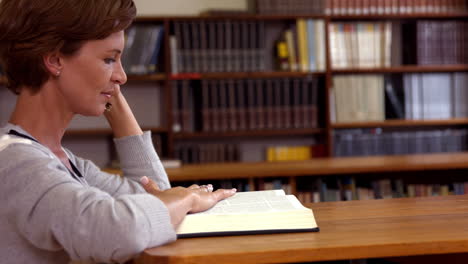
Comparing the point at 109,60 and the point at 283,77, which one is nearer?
the point at 109,60

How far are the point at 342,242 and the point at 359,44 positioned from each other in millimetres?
3137

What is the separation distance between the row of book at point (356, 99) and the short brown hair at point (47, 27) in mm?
2982

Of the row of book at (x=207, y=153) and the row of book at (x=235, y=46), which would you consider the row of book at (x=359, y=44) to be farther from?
the row of book at (x=207, y=153)

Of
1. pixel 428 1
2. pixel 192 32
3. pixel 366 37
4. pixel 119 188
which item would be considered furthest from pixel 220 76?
pixel 119 188

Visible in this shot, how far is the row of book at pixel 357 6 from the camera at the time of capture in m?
3.83

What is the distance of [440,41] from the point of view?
3975 mm

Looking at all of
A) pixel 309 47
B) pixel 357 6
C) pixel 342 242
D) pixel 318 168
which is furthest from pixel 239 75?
pixel 342 242

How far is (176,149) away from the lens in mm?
3857

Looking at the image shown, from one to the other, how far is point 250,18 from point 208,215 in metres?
2.96

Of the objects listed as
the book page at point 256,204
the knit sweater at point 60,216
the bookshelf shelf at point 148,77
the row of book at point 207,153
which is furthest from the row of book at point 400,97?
the knit sweater at point 60,216

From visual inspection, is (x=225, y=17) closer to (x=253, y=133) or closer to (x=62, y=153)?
(x=253, y=133)

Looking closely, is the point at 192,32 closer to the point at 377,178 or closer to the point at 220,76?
the point at 220,76

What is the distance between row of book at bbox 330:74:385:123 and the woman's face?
296 cm

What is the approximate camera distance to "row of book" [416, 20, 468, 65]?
396cm
